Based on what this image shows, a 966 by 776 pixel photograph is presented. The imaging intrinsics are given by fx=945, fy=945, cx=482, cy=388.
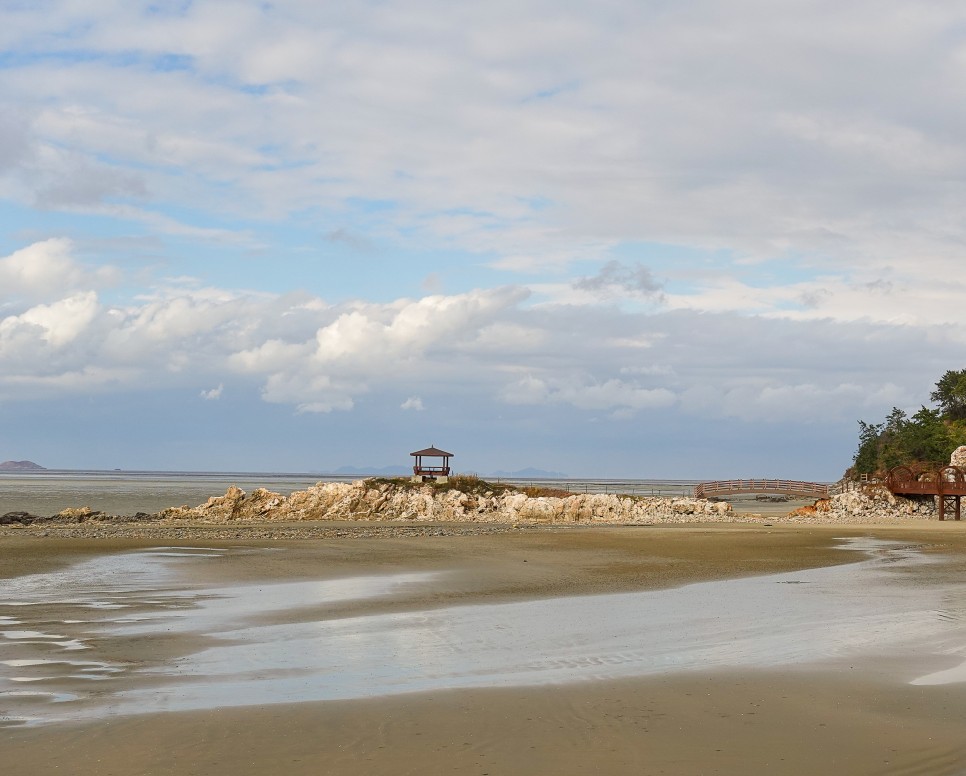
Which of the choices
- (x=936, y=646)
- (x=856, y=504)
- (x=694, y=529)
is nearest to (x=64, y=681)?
(x=936, y=646)

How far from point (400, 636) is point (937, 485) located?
4729 centimetres

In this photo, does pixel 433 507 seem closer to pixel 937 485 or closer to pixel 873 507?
pixel 873 507

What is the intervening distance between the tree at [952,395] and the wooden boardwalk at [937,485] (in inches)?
833

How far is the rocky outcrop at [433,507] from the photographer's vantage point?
5584 cm

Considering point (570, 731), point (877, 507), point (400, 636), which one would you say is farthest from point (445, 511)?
point (570, 731)

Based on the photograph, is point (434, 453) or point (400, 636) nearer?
point (400, 636)

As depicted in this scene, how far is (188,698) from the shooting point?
973 cm

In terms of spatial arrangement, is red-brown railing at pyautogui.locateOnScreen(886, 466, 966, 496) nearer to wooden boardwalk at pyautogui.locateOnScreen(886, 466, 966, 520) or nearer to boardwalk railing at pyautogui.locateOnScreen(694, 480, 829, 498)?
wooden boardwalk at pyautogui.locateOnScreen(886, 466, 966, 520)

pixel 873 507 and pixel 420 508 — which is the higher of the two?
pixel 420 508

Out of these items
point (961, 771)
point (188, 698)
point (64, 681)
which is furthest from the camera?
point (64, 681)

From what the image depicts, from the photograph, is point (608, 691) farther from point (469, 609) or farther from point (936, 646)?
point (469, 609)

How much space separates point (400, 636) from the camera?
13930 mm

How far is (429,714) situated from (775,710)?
11.1 feet

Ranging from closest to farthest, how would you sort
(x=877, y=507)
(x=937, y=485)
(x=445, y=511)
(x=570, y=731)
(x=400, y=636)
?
(x=570, y=731) < (x=400, y=636) < (x=937, y=485) < (x=445, y=511) < (x=877, y=507)
